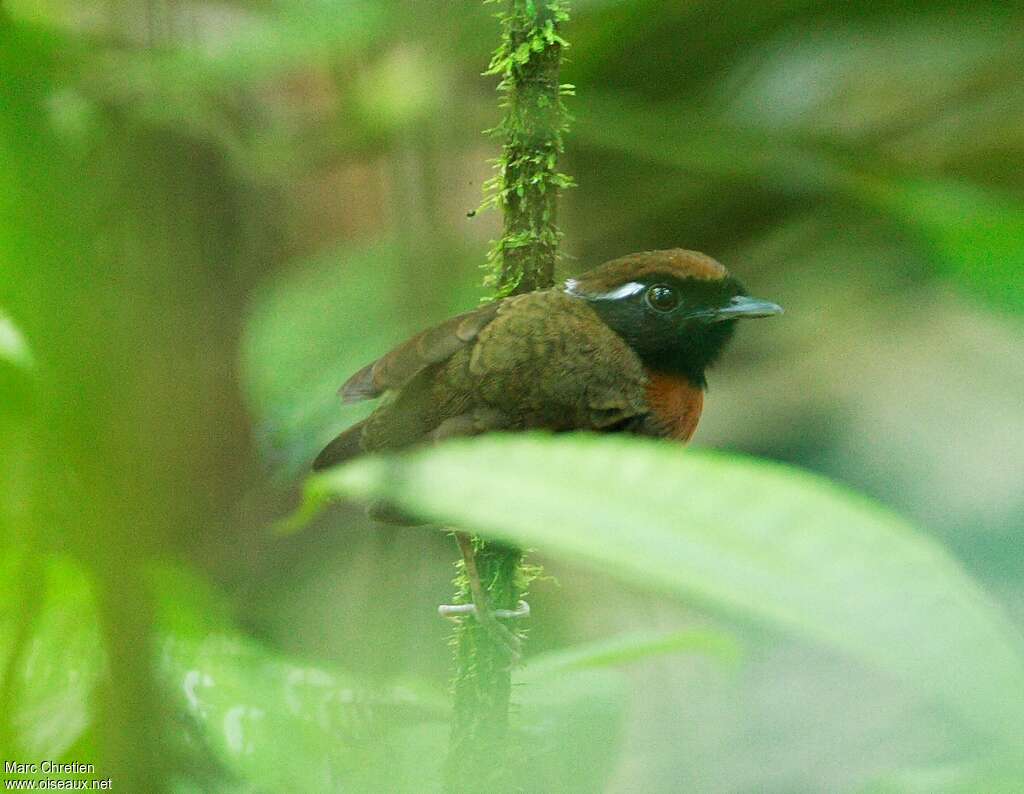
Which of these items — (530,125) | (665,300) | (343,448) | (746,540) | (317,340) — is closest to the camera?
(746,540)

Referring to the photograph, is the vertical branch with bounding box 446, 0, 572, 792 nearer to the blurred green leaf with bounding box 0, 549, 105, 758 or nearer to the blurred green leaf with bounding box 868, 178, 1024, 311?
the blurred green leaf with bounding box 0, 549, 105, 758

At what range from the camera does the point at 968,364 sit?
280 cm

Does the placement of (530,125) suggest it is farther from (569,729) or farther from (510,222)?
(569,729)

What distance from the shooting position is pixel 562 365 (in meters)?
1.15

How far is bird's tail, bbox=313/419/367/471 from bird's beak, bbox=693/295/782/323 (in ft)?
1.46

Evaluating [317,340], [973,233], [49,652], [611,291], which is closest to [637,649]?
[611,291]

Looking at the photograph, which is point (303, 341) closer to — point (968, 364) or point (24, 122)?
point (24, 122)

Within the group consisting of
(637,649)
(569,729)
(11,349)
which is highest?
(11,349)

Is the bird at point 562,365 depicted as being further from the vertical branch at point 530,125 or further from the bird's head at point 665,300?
the vertical branch at point 530,125

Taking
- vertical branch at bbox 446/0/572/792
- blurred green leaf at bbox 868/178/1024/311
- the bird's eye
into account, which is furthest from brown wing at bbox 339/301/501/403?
blurred green leaf at bbox 868/178/1024/311

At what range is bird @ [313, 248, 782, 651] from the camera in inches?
40.4

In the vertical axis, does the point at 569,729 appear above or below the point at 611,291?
below

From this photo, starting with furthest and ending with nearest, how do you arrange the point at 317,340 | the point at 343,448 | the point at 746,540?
the point at 317,340
the point at 343,448
the point at 746,540

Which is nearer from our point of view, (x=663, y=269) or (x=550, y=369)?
(x=550, y=369)
